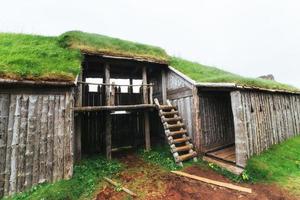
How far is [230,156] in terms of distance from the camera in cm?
831

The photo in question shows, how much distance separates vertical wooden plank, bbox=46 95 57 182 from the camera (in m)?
6.39

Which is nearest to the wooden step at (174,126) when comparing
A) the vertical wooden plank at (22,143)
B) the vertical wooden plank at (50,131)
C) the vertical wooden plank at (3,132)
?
the vertical wooden plank at (50,131)

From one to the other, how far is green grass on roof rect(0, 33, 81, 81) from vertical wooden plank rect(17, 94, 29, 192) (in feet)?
2.88

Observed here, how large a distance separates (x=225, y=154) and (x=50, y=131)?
721 cm

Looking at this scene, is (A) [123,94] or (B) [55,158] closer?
(B) [55,158]

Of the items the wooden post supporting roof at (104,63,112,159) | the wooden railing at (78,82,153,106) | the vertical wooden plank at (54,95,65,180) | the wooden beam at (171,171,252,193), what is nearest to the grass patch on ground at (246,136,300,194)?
the wooden beam at (171,171,252,193)

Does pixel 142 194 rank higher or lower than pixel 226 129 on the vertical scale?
lower

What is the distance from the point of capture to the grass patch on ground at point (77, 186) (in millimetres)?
5703

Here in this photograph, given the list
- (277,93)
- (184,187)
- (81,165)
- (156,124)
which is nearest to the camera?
(184,187)

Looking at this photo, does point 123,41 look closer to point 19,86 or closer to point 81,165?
point 19,86

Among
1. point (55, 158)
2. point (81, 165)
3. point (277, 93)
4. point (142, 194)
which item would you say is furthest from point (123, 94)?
point (277, 93)

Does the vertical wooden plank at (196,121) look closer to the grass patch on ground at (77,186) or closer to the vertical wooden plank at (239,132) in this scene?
the vertical wooden plank at (239,132)

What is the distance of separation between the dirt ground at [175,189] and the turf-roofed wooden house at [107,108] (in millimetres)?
1099

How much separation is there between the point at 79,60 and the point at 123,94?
12.9 feet
